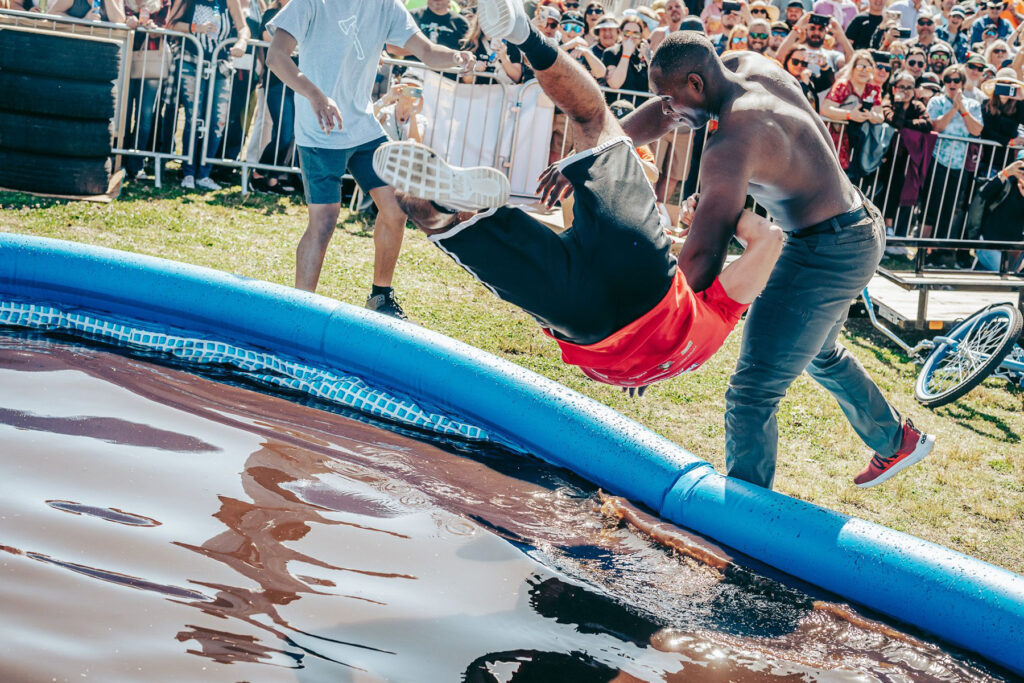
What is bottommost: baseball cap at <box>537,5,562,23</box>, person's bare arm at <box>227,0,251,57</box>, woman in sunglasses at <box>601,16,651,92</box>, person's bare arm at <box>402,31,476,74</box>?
person's bare arm at <box>402,31,476,74</box>

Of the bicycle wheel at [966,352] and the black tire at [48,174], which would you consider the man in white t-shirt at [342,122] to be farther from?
the bicycle wheel at [966,352]

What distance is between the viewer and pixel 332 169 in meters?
5.54

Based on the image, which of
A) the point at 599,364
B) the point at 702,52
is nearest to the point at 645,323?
the point at 599,364

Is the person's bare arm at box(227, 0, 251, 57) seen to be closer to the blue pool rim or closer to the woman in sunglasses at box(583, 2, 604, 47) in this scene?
the woman in sunglasses at box(583, 2, 604, 47)

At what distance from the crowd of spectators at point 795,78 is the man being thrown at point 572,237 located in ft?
15.7

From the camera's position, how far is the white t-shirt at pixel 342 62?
5.51 metres

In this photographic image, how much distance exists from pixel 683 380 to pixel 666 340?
248 cm

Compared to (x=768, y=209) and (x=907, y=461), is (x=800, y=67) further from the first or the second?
(x=768, y=209)

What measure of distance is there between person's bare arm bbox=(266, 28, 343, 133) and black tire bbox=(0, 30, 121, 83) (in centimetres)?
280

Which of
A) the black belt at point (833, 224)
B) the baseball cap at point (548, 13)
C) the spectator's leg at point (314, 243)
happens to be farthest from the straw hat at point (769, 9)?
the black belt at point (833, 224)

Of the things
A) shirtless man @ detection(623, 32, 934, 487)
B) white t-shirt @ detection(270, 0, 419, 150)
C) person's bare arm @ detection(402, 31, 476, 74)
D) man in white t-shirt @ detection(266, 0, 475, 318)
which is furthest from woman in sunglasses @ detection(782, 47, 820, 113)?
shirtless man @ detection(623, 32, 934, 487)

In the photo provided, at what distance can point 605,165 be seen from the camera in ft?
10.9

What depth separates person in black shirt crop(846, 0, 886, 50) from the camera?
34.4 ft

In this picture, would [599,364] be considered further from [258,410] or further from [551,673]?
[258,410]
